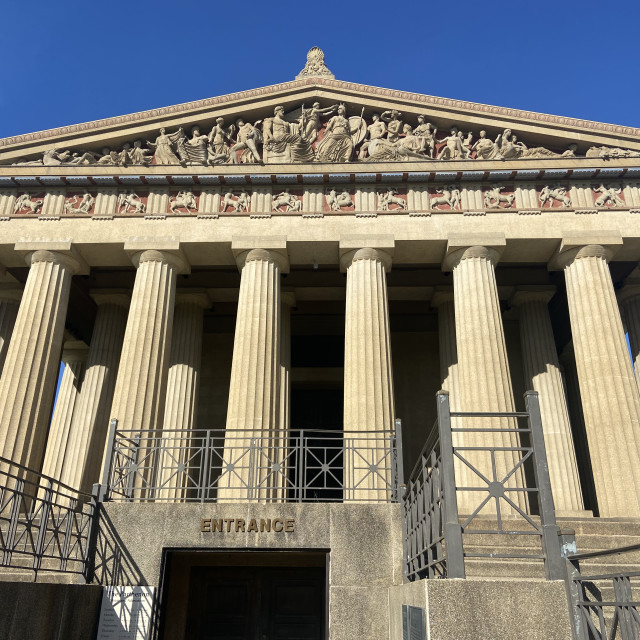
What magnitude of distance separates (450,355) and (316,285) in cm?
519

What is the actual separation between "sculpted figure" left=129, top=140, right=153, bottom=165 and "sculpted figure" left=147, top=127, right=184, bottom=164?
0.81 feet

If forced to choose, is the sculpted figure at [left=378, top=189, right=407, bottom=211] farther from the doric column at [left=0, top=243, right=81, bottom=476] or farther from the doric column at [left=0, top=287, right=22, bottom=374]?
the doric column at [left=0, top=287, right=22, bottom=374]

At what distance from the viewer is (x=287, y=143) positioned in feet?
61.9

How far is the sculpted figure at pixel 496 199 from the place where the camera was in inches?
711

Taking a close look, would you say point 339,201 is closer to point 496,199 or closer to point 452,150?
point 452,150

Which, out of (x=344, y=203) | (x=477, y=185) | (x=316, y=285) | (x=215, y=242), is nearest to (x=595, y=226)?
(x=477, y=185)

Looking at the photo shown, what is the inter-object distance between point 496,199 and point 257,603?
41.6 feet

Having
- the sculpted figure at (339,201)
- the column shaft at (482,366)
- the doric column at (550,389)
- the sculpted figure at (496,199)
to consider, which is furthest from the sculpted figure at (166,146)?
the doric column at (550,389)

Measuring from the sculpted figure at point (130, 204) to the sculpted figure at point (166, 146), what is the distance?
134 cm

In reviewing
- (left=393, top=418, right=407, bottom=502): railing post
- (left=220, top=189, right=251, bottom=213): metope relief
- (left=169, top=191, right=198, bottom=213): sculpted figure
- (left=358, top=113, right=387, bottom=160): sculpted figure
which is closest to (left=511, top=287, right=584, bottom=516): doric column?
(left=358, top=113, right=387, bottom=160): sculpted figure

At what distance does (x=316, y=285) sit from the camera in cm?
2145

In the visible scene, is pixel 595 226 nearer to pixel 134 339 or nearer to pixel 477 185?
pixel 477 185

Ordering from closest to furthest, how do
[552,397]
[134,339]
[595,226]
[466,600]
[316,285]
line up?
[466,600], [134,339], [595,226], [552,397], [316,285]

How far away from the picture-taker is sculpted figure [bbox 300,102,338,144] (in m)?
19.0
